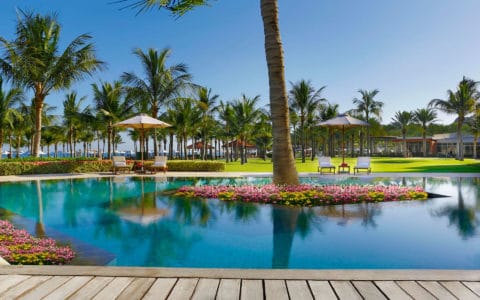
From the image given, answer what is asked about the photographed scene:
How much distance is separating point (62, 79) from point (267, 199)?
17001 mm

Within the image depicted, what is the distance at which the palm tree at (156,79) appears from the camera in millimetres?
23281

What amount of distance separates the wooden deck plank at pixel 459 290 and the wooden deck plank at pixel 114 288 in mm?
2510

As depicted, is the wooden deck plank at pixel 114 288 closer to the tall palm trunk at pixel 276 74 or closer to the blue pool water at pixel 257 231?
the blue pool water at pixel 257 231

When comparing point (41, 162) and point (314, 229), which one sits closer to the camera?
point (314, 229)

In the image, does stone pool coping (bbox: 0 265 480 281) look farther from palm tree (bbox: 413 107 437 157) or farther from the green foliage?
palm tree (bbox: 413 107 437 157)

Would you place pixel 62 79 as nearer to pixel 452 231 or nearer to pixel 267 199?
pixel 267 199

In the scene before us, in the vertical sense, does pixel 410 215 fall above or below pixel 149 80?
below

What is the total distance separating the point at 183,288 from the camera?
2.67 m

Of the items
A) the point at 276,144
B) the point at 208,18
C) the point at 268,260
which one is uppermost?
the point at 208,18

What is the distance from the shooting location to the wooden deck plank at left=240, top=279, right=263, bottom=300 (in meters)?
2.50

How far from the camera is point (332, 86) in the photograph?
105 ft

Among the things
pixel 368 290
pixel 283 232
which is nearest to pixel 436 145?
pixel 283 232

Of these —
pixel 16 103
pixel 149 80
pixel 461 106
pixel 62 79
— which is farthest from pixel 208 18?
pixel 461 106

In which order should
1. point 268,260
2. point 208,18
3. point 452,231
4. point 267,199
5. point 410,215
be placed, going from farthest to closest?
point 208,18
point 267,199
point 410,215
point 452,231
point 268,260
